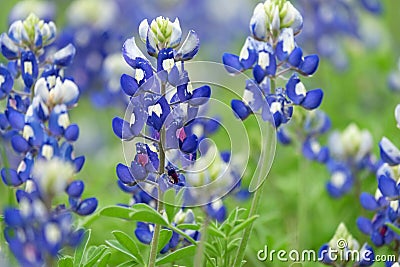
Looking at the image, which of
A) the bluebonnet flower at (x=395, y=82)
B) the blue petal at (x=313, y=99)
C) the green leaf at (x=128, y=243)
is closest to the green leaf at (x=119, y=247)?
the green leaf at (x=128, y=243)

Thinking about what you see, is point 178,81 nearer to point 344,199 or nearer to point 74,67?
point 344,199

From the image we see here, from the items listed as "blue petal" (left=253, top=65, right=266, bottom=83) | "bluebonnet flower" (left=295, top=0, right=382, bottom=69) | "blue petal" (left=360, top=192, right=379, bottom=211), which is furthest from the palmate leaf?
"bluebonnet flower" (left=295, top=0, right=382, bottom=69)

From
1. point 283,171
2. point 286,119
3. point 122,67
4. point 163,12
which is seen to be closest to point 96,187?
point 122,67

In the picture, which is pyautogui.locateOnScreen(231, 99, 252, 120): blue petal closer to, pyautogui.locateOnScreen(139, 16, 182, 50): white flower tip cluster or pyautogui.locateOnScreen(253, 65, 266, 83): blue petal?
pyautogui.locateOnScreen(253, 65, 266, 83): blue petal

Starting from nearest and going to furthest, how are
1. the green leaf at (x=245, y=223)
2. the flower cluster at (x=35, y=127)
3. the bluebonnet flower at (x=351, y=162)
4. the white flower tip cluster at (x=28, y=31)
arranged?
1. the flower cluster at (x=35, y=127)
2. the green leaf at (x=245, y=223)
3. the white flower tip cluster at (x=28, y=31)
4. the bluebonnet flower at (x=351, y=162)

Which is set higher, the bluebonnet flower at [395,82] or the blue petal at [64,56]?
the bluebonnet flower at [395,82]

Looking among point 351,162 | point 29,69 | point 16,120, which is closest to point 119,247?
point 16,120

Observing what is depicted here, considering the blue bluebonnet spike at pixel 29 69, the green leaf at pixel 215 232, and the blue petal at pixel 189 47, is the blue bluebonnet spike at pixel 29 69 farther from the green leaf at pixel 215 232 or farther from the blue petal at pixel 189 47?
the green leaf at pixel 215 232
